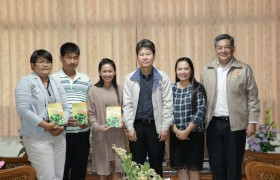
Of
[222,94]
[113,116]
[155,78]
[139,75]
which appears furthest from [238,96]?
[113,116]

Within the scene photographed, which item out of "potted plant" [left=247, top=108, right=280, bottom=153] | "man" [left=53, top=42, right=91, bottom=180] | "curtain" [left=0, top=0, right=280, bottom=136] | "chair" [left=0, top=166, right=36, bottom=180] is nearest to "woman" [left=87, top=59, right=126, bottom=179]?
"man" [left=53, top=42, right=91, bottom=180]

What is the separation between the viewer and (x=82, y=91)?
3.29 metres

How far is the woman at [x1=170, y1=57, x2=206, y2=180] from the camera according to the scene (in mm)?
3186

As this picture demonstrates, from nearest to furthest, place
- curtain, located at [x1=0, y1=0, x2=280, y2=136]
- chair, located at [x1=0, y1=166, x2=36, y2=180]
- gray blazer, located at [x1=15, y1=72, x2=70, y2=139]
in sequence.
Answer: chair, located at [x1=0, y1=166, x2=36, y2=180]
gray blazer, located at [x1=15, y1=72, x2=70, y2=139]
curtain, located at [x1=0, y1=0, x2=280, y2=136]

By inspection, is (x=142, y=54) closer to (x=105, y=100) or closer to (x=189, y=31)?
(x=105, y=100)

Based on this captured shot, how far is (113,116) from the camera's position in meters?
3.17

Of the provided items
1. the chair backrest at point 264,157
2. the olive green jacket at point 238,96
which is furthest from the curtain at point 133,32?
the olive green jacket at point 238,96

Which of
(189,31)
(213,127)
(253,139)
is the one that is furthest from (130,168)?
(189,31)

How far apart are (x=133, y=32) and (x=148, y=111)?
1493 millimetres

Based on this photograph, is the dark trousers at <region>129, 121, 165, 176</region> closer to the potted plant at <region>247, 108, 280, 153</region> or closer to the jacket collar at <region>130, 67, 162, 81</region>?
the jacket collar at <region>130, 67, 162, 81</region>

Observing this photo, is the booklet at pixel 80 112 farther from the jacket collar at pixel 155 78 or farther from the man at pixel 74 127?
the jacket collar at pixel 155 78

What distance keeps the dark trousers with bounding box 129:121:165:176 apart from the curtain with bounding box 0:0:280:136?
1314 mm

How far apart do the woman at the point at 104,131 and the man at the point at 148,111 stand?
0.14m

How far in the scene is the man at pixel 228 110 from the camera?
124 inches
